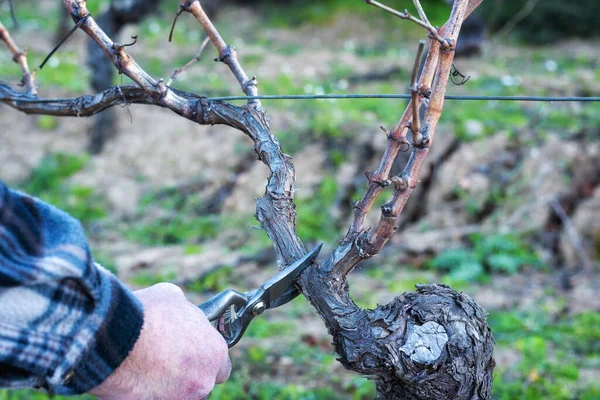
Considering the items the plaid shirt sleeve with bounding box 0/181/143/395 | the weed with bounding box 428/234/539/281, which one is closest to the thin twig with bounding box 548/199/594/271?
Result: the weed with bounding box 428/234/539/281

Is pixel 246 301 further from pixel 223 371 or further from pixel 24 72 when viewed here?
pixel 24 72

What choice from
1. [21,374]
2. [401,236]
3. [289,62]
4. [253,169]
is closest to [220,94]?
[253,169]

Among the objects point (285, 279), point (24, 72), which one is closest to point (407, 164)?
point (285, 279)

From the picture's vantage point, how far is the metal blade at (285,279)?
6.36 ft

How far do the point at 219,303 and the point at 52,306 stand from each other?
1.98 ft

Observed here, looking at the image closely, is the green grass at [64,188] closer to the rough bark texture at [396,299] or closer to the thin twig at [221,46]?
the thin twig at [221,46]

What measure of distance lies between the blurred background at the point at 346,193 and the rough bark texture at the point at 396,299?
1479 mm

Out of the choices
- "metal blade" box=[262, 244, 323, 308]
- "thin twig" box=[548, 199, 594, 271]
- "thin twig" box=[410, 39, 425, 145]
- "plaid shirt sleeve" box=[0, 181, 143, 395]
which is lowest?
"plaid shirt sleeve" box=[0, 181, 143, 395]

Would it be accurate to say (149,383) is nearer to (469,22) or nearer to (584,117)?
(584,117)

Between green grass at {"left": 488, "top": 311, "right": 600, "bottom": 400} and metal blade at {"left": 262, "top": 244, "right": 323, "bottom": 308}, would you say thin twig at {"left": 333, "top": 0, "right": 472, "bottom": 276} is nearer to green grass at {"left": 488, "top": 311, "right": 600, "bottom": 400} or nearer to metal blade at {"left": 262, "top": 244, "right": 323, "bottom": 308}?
metal blade at {"left": 262, "top": 244, "right": 323, "bottom": 308}

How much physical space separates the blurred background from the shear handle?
60.3 inches

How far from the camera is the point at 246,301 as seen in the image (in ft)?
6.36

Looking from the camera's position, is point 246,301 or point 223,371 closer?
point 223,371

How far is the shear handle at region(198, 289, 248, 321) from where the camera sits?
183cm
